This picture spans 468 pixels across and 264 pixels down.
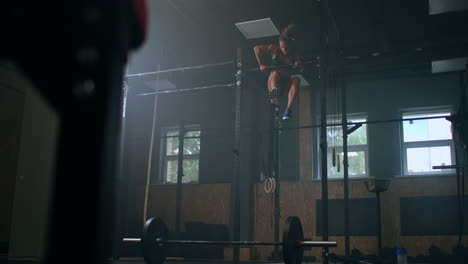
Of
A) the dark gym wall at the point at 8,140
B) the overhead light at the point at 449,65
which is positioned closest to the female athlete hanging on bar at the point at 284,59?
the overhead light at the point at 449,65

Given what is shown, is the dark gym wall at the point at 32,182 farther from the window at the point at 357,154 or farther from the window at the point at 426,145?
the window at the point at 426,145

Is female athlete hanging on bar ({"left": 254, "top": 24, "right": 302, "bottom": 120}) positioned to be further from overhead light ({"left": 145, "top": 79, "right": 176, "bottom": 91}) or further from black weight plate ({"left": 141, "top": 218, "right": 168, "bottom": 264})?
overhead light ({"left": 145, "top": 79, "right": 176, "bottom": 91})

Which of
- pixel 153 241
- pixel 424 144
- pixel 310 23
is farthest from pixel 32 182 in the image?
pixel 424 144

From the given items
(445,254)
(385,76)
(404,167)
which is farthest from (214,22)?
(445,254)

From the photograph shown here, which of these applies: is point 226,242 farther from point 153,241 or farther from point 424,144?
point 424,144

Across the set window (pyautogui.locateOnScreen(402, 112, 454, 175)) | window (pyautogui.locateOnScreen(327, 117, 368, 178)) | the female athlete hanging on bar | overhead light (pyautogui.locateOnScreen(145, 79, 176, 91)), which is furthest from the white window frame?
overhead light (pyautogui.locateOnScreen(145, 79, 176, 91))

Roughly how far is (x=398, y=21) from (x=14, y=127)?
578 centimetres

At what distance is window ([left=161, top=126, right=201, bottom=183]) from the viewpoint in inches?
309

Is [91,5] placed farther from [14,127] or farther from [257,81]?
[14,127]

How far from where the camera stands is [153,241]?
12.5 feet

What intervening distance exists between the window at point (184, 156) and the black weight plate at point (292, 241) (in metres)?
4.49

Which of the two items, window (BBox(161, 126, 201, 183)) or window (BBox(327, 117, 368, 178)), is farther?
window (BBox(161, 126, 201, 183))

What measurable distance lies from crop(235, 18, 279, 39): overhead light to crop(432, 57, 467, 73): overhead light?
2308 millimetres

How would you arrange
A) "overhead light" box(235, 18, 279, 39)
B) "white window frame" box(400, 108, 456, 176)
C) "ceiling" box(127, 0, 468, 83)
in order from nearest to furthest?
"ceiling" box(127, 0, 468, 83)
"overhead light" box(235, 18, 279, 39)
"white window frame" box(400, 108, 456, 176)
